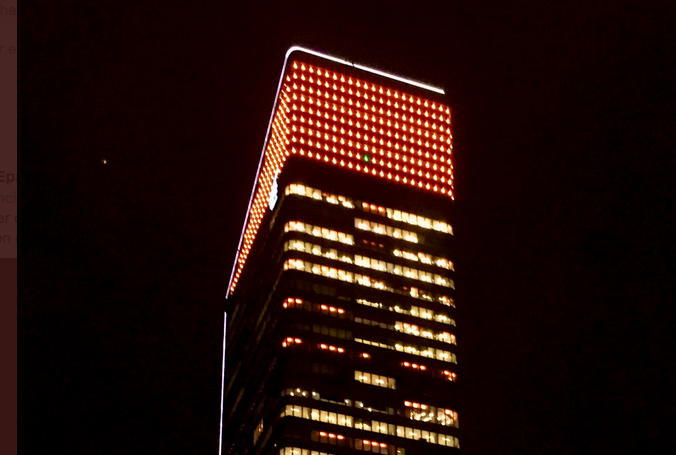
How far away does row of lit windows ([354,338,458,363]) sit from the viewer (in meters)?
166

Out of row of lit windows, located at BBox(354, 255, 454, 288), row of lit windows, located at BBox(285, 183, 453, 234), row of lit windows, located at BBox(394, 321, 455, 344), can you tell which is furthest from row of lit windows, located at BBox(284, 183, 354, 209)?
row of lit windows, located at BBox(394, 321, 455, 344)

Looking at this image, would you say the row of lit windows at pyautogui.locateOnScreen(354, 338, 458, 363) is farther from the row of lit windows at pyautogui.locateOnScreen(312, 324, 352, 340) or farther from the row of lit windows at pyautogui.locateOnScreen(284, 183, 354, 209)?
the row of lit windows at pyautogui.locateOnScreen(284, 183, 354, 209)

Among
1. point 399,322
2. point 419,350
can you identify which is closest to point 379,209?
point 399,322

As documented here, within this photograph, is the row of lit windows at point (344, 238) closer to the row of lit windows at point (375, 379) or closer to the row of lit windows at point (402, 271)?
the row of lit windows at point (402, 271)

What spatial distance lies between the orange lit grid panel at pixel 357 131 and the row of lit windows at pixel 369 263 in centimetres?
1762

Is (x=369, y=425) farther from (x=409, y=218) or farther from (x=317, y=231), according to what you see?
(x=409, y=218)

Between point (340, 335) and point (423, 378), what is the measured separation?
14.5 m

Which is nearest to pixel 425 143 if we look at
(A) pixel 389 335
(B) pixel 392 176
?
(B) pixel 392 176

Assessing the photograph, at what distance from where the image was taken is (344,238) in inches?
6934

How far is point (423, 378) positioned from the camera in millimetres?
166375

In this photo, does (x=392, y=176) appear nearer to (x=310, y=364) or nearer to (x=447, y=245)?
(x=447, y=245)

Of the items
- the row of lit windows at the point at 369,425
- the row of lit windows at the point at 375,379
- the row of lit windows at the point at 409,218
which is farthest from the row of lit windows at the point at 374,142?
the row of lit windows at the point at 369,425

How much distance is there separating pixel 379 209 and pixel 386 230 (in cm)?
428

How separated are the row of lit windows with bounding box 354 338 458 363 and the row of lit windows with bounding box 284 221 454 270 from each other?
54.2 ft
